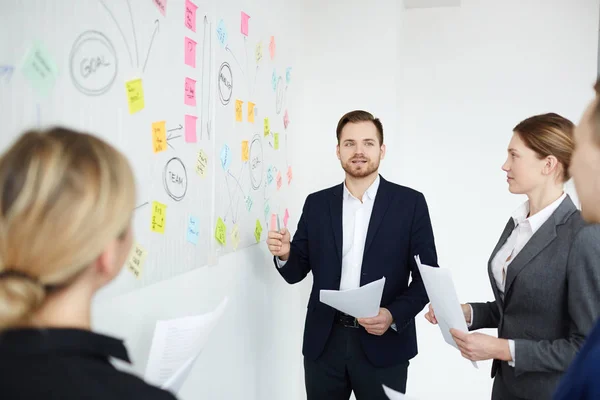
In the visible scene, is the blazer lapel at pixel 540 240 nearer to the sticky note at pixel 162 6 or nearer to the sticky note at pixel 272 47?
the sticky note at pixel 162 6

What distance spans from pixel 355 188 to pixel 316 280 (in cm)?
47

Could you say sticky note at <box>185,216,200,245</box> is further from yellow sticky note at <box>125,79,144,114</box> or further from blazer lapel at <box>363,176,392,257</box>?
blazer lapel at <box>363,176,392,257</box>

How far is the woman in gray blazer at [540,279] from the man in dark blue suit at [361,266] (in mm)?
446

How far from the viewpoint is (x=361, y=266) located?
2234 mm

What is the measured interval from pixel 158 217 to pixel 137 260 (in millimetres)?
149

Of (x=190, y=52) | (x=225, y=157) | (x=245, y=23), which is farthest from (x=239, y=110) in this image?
(x=190, y=52)

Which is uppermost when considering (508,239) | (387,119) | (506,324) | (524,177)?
(387,119)

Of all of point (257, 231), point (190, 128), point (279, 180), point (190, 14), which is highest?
point (190, 14)

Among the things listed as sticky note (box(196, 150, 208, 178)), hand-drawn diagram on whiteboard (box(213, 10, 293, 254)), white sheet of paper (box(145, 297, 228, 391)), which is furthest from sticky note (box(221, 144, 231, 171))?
white sheet of paper (box(145, 297, 228, 391))

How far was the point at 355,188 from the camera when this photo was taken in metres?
2.41

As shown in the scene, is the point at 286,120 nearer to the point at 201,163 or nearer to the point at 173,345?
the point at 201,163

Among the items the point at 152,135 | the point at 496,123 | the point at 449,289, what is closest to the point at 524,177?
the point at 449,289

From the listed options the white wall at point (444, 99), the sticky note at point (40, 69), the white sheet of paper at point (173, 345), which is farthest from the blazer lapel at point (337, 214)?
the sticky note at point (40, 69)

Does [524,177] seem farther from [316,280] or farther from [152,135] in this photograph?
[152,135]
